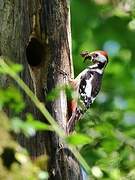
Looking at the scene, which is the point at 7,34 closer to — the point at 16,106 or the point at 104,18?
the point at 104,18

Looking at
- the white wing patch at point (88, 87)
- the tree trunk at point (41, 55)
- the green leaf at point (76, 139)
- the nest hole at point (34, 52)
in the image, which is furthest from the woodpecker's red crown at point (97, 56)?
the green leaf at point (76, 139)

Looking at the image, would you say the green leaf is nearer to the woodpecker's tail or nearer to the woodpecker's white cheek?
the woodpecker's tail

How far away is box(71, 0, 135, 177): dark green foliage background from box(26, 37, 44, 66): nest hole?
44 cm

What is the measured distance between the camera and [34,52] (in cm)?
371

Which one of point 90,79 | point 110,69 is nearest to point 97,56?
point 90,79

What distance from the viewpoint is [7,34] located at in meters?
3.65

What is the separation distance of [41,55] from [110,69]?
147 centimetres

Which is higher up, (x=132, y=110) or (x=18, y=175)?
(x=18, y=175)

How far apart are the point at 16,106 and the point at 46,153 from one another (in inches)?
53.9

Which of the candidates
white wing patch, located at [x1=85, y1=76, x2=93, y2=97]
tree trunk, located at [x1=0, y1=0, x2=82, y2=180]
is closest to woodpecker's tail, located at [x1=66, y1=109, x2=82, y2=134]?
Answer: tree trunk, located at [x1=0, y1=0, x2=82, y2=180]

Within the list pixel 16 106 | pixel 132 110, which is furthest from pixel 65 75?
pixel 16 106

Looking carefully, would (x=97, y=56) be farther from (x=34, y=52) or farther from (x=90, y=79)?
(x=34, y=52)

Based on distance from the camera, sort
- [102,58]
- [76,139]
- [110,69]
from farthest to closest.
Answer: [110,69], [102,58], [76,139]

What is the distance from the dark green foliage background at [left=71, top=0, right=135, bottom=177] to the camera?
321 cm
